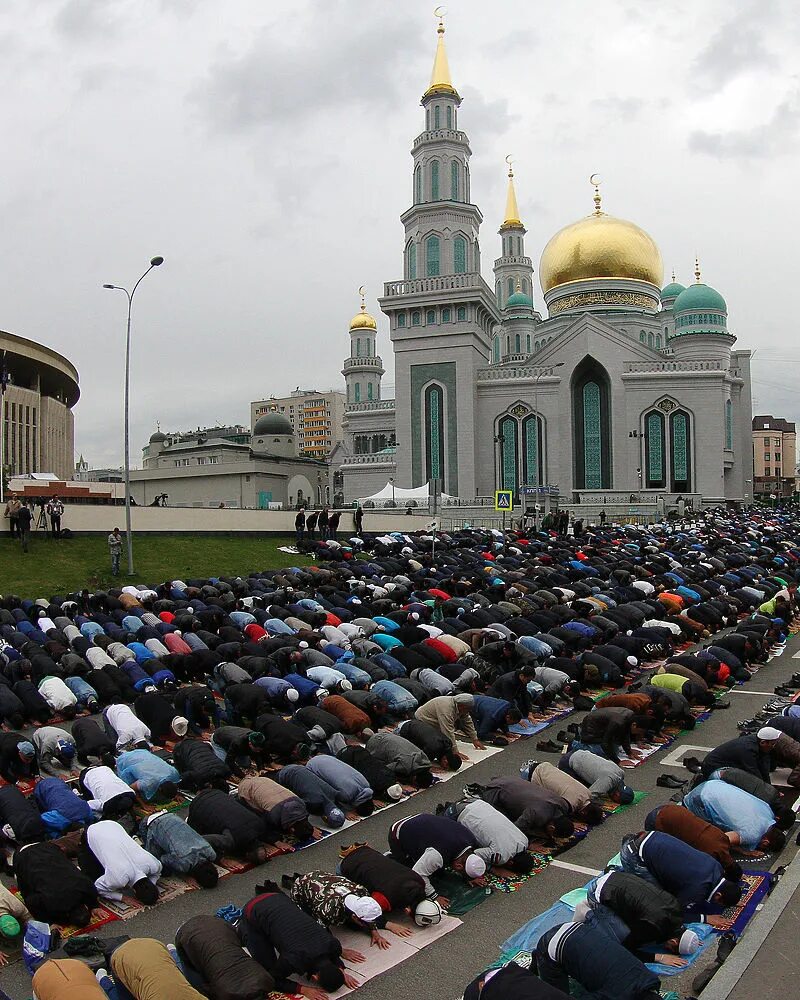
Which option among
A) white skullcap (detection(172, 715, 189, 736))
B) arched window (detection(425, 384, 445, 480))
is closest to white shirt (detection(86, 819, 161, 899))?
white skullcap (detection(172, 715, 189, 736))

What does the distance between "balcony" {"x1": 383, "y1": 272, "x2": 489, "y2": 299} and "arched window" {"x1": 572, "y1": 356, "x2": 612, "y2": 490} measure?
944cm

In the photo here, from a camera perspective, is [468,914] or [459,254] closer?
[468,914]

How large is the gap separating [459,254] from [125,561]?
40.2m

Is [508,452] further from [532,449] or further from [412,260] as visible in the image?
[412,260]

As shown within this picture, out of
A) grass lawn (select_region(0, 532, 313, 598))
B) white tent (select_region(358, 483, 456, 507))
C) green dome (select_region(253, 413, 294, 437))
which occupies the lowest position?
grass lawn (select_region(0, 532, 313, 598))

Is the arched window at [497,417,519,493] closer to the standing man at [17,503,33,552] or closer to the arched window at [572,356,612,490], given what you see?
the arched window at [572,356,612,490]

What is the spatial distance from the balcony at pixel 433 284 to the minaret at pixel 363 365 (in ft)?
51.9

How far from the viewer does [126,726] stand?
1114 centimetres

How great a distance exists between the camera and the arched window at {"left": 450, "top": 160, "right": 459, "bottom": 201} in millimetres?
60688

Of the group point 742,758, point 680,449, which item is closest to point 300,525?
point 742,758

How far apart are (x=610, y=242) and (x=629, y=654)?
58519mm

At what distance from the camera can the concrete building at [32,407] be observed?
43.6m

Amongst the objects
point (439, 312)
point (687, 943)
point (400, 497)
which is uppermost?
point (439, 312)

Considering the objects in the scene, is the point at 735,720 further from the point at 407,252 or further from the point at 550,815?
the point at 407,252
